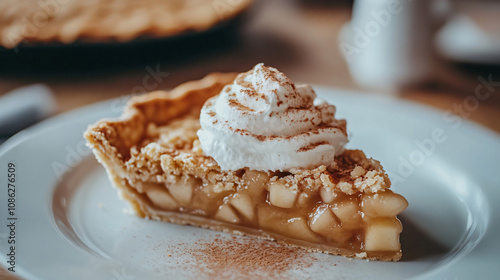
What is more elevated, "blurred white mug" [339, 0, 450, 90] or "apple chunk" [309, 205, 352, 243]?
"blurred white mug" [339, 0, 450, 90]

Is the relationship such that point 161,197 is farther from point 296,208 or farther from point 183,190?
point 296,208

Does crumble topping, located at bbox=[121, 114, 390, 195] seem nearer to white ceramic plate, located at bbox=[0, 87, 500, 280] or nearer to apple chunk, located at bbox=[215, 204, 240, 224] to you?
apple chunk, located at bbox=[215, 204, 240, 224]

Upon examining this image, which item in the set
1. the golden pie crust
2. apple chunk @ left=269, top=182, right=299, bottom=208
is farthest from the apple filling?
the golden pie crust

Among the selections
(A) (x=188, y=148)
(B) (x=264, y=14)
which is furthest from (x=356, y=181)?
(B) (x=264, y=14)

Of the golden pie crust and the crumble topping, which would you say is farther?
the golden pie crust

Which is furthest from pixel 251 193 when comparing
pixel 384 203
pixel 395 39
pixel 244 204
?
pixel 395 39

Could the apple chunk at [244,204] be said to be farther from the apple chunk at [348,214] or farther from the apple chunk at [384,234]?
the apple chunk at [384,234]
